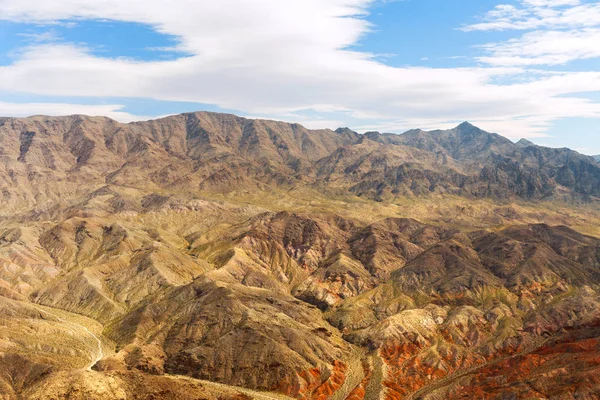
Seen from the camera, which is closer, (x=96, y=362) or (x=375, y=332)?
(x=96, y=362)

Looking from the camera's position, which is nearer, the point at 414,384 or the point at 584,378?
the point at 584,378

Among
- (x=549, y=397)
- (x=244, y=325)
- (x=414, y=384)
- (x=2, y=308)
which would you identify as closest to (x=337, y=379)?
(x=414, y=384)

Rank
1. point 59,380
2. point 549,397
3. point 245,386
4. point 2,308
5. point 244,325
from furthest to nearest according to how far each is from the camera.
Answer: point 2,308, point 244,325, point 245,386, point 549,397, point 59,380

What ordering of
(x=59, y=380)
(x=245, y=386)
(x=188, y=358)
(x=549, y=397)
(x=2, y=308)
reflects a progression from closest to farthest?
1. (x=59, y=380)
2. (x=549, y=397)
3. (x=245, y=386)
4. (x=188, y=358)
5. (x=2, y=308)

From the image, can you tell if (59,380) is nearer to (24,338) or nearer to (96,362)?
(96,362)

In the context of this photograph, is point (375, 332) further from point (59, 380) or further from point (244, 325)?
point (59, 380)

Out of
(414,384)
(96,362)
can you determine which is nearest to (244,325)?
(96,362)

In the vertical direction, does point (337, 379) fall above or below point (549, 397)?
below

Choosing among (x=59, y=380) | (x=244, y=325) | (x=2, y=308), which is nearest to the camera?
(x=59, y=380)

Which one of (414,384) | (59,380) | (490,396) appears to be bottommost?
(414,384)
